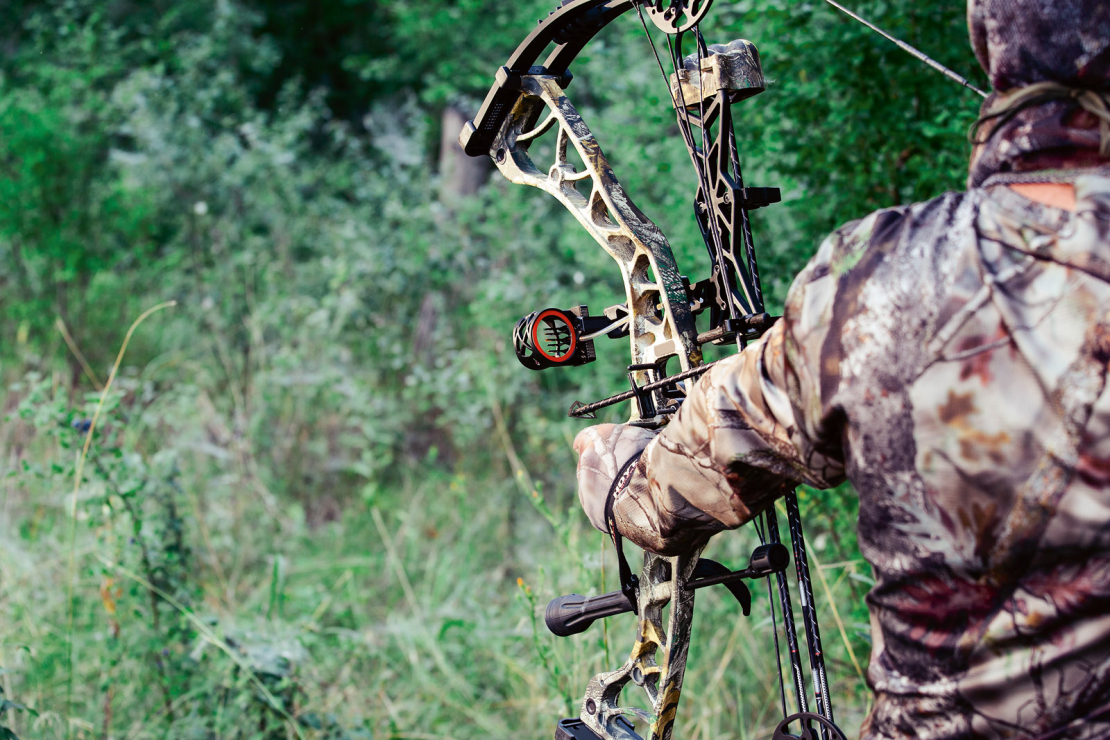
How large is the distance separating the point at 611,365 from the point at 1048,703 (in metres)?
3.34

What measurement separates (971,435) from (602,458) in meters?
0.66

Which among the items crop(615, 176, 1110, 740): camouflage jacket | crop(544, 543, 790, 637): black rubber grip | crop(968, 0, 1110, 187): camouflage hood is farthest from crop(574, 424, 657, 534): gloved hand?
crop(968, 0, 1110, 187): camouflage hood

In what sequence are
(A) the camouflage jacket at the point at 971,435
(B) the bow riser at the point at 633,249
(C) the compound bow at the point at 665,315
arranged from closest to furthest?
(A) the camouflage jacket at the point at 971,435, (C) the compound bow at the point at 665,315, (B) the bow riser at the point at 633,249

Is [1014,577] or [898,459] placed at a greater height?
[898,459]

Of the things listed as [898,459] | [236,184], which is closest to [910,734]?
[898,459]

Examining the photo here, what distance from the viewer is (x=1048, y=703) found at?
38.3 inches

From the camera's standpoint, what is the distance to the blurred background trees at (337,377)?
2877 mm

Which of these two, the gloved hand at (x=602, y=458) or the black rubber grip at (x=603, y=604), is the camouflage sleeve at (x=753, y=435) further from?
the black rubber grip at (x=603, y=604)

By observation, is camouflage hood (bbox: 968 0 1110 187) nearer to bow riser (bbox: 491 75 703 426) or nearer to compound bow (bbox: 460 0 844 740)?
compound bow (bbox: 460 0 844 740)

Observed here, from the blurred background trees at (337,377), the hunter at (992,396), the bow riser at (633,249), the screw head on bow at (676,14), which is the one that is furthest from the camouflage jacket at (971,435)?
the blurred background trees at (337,377)

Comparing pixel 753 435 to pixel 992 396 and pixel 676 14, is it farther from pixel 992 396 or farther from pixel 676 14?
pixel 676 14

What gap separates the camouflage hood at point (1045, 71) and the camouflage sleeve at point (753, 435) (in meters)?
0.18

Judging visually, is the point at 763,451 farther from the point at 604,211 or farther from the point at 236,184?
the point at 236,184

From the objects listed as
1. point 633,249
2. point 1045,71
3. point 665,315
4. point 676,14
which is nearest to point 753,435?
point 1045,71
